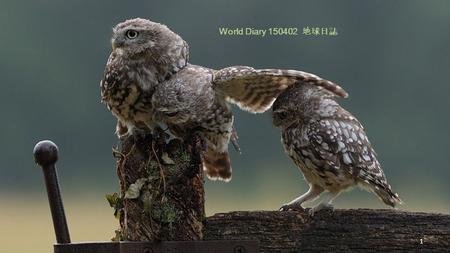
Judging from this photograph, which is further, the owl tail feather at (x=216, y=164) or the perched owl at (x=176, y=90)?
the owl tail feather at (x=216, y=164)

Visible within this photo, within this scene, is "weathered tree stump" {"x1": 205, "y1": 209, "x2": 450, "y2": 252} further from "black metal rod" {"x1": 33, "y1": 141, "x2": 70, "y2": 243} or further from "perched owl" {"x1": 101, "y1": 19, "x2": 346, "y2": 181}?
"perched owl" {"x1": 101, "y1": 19, "x2": 346, "y2": 181}

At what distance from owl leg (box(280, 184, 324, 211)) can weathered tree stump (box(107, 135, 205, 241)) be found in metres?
0.27

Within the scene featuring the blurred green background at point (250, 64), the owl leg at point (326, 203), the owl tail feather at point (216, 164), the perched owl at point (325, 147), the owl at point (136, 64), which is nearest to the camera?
the owl leg at point (326, 203)

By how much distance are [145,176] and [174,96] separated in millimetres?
479

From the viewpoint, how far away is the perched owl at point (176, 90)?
388 centimetres

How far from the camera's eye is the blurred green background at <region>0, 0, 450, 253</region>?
33.7ft

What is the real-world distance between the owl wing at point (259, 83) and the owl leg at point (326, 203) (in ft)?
1.03

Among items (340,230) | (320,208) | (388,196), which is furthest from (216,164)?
(340,230)

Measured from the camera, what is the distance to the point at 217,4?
45.8ft

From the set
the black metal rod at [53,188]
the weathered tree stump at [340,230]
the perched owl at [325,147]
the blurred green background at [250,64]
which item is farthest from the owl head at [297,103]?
the blurred green background at [250,64]

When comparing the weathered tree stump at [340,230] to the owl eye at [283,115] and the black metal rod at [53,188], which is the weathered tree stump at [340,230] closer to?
the black metal rod at [53,188]

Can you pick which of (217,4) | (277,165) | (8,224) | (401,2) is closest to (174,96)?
(8,224)

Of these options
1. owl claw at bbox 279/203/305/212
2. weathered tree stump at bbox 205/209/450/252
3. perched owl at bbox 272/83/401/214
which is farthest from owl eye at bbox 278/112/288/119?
weathered tree stump at bbox 205/209/450/252

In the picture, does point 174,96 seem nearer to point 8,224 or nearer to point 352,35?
point 8,224
